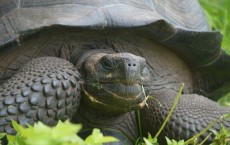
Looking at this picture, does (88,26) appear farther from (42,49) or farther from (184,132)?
(184,132)

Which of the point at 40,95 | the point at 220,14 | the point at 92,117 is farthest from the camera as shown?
the point at 220,14

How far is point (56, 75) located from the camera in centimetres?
305

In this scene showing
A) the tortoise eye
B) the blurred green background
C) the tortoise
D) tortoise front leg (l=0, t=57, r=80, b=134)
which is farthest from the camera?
the blurred green background

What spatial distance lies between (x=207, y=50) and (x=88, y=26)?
1.14m

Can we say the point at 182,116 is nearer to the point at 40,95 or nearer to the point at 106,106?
the point at 106,106

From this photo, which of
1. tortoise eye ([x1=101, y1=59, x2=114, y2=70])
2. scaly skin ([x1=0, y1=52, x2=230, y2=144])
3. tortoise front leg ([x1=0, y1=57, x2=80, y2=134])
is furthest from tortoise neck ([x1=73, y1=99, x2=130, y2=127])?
tortoise eye ([x1=101, y1=59, x2=114, y2=70])

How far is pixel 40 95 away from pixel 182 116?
972 millimetres

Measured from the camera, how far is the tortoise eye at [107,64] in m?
3.10

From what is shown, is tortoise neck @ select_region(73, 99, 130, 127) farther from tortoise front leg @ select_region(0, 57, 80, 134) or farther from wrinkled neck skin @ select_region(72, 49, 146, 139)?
tortoise front leg @ select_region(0, 57, 80, 134)

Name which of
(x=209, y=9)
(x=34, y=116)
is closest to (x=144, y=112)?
(x=34, y=116)

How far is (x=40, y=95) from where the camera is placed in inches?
116

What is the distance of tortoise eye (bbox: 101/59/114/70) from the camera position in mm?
3100

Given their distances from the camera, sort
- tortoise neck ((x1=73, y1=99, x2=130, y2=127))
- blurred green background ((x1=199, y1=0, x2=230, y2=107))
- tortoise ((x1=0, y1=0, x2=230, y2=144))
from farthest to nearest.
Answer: blurred green background ((x1=199, y1=0, x2=230, y2=107)) → tortoise neck ((x1=73, y1=99, x2=130, y2=127)) → tortoise ((x1=0, y1=0, x2=230, y2=144))

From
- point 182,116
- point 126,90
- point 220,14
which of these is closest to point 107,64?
point 126,90
